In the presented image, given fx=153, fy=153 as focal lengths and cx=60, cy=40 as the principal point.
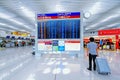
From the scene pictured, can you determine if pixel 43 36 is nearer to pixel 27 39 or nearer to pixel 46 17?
pixel 46 17

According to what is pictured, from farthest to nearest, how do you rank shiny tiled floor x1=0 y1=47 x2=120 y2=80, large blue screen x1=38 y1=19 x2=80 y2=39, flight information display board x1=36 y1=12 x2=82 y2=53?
1. large blue screen x1=38 y1=19 x2=80 y2=39
2. flight information display board x1=36 y1=12 x2=82 y2=53
3. shiny tiled floor x1=0 y1=47 x2=120 y2=80

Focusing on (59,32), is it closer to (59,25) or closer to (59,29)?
(59,29)

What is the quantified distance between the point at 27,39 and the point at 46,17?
3100 centimetres

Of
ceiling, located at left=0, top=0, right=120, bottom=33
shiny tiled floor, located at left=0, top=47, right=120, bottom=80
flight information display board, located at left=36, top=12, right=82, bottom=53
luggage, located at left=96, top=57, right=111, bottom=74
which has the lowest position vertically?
shiny tiled floor, located at left=0, top=47, right=120, bottom=80

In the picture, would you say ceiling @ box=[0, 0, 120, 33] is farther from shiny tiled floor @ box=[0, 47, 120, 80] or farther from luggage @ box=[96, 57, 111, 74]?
luggage @ box=[96, 57, 111, 74]

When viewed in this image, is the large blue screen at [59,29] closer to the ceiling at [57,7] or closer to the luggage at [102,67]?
the ceiling at [57,7]

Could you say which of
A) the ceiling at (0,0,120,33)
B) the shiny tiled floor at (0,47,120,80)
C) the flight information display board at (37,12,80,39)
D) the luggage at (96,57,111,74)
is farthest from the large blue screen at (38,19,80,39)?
A: the luggage at (96,57,111,74)

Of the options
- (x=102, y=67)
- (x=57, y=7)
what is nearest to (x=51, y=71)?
(x=102, y=67)

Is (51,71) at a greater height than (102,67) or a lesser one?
lesser

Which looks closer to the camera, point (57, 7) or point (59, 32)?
point (59, 32)

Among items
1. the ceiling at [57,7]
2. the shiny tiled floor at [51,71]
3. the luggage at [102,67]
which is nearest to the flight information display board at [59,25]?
the ceiling at [57,7]

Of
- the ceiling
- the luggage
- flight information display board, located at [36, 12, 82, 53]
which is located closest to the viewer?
the luggage

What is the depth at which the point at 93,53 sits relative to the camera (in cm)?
617

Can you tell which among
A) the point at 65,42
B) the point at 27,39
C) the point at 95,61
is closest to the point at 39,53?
the point at 65,42
